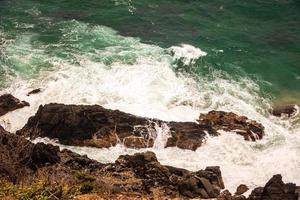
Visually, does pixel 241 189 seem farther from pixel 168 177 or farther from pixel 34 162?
pixel 34 162

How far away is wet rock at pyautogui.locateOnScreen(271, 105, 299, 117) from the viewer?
29625 millimetres

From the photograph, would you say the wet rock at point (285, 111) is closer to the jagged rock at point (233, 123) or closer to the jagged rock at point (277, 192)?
the jagged rock at point (233, 123)

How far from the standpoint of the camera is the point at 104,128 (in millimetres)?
25703

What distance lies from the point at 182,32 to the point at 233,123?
12.9 meters

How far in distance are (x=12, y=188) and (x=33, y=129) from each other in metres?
11.5

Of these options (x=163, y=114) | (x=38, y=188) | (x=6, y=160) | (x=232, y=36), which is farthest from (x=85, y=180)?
(x=232, y=36)

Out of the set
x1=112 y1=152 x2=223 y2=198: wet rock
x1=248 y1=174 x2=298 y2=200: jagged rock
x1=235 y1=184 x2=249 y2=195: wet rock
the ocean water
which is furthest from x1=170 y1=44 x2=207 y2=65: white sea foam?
x1=248 y1=174 x2=298 y2=200: jagged rock

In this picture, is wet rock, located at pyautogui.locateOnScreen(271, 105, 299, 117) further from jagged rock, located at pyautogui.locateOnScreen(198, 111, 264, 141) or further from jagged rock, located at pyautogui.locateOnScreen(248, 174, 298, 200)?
jagged rock, located at pyautogui.locateOnScreen(248, 174, 298, 200)

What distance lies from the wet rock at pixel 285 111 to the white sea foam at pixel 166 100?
517 millimetres

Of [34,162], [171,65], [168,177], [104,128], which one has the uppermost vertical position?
[34,162]

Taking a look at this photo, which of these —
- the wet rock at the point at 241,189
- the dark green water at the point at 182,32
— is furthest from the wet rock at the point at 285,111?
the wet rock at the point at 241,189

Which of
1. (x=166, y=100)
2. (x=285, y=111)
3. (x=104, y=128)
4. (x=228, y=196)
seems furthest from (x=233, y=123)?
(x=228, y=196)

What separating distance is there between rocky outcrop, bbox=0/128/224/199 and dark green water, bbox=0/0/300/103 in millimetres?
11356

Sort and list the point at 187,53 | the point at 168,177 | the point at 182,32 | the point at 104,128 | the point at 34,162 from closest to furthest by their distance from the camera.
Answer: the point at 34,162, the point at 168,177, the point at 104,128, the point at 187,53, the point at 182,32
